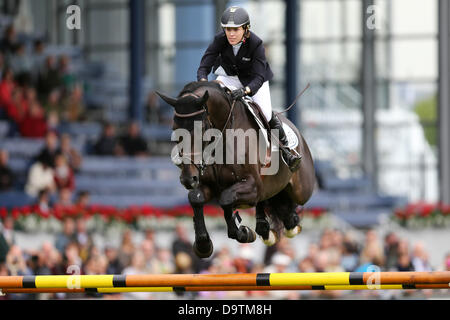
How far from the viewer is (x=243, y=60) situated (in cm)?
879

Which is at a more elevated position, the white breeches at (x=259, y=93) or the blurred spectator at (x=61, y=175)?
the white breeches at (x=259, y=93)

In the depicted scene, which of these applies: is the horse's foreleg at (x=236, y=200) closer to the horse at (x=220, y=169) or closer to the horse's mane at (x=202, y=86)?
the horse at (x=220, y=169)

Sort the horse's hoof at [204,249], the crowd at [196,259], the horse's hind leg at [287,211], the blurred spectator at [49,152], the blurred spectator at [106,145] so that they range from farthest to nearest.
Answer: the blurred spectator at [106,145] < the blurred spectator at [49,152] < the crowd at [196,259] < the horse's hind leg at [287,211] < the horse's hoof at [204,249]

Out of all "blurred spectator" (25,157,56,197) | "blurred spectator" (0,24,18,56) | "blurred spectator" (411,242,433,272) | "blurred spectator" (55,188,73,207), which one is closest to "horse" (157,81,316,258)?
"blurred spectator" (411,242,433,272)

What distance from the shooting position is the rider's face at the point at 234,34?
27.9ft

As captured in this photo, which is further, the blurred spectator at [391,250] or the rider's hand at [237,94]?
the blurred spectator at [391,250]

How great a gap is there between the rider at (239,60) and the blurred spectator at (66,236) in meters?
5.26

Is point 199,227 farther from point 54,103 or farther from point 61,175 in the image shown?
point 54,103

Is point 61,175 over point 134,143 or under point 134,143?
under

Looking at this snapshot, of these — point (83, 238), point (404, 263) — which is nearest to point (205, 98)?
point (404, 263)

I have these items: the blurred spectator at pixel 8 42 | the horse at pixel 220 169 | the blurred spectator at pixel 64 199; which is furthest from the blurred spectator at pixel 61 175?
the horse at pixel 220 169

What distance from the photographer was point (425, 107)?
25.9 m

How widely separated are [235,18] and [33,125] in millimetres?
9435

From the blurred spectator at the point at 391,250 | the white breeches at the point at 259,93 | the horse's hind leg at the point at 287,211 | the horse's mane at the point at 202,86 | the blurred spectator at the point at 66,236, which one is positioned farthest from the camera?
the blurred spectator at the point at 391,250
